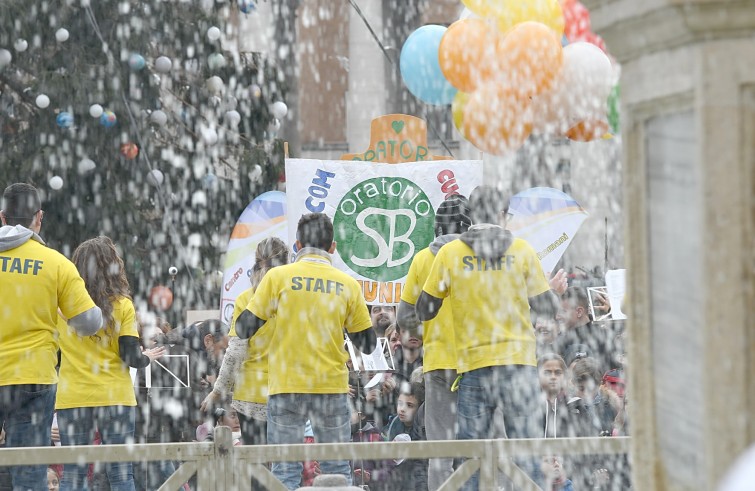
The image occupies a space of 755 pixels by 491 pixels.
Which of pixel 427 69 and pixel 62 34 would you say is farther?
pixel 62 34

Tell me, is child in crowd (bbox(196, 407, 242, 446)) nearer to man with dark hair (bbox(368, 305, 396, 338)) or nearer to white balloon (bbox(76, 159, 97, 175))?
man with dark hair (bbox(368, 305, 396, 338))

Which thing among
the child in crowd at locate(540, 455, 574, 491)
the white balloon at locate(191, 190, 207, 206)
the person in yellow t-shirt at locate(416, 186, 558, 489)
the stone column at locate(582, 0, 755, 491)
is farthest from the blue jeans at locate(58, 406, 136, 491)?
the white balloon at locate(191, 190, 207, 206)

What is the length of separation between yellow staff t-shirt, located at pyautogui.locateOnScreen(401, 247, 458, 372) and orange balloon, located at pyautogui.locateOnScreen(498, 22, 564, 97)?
1.83 metres

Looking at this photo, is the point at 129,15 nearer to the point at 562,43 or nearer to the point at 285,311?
the point at 562,43

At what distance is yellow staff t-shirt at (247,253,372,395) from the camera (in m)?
6.42

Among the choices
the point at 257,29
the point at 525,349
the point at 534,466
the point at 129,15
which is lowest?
the point at 534,466

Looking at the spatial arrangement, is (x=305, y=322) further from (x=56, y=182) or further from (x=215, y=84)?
(x=215, y=84)

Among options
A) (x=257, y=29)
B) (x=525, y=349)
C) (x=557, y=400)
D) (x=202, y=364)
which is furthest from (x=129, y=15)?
(x=257, y=29)

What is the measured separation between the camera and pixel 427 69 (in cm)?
911

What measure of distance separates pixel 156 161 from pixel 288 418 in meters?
8.25

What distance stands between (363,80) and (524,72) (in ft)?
68.6

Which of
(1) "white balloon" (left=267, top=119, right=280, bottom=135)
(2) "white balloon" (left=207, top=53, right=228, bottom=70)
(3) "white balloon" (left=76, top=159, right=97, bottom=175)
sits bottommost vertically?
(3) "white balloon" (left=76, top=159, right=97, bottom=175)

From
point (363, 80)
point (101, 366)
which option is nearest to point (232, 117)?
point (101, 366)

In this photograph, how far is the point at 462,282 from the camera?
6.22 metres
